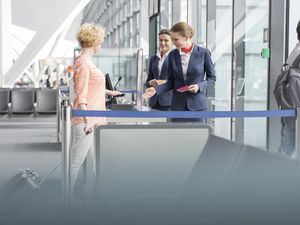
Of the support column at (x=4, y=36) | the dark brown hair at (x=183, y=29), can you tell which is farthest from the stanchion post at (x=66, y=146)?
the support column at (x=4, y=36)

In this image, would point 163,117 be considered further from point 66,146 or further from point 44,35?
point 44,35

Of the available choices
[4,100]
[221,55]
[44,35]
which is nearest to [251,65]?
[221,55]

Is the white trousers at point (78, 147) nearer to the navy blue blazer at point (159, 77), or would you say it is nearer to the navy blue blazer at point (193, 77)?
the navy blue blazer at point (193, 77)

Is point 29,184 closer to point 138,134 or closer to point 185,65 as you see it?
point 185,65

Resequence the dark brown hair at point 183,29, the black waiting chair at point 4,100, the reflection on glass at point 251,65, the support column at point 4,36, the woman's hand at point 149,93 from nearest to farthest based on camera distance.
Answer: the dark brown hair at point 183,29, the woman's hand at point 149,93, the reflection on glass at point 251,65, the black waiting chair at point 4,100, the support column at point 4,36

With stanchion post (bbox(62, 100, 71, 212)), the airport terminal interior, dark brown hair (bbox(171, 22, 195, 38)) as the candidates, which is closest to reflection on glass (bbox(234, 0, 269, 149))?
the airport terminal interior

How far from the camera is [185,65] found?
536cm

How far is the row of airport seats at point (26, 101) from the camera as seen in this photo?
47.9ft

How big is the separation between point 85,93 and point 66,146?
35.3 inches

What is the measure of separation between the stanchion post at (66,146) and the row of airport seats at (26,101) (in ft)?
35.0

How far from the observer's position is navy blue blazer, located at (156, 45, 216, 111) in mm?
5312

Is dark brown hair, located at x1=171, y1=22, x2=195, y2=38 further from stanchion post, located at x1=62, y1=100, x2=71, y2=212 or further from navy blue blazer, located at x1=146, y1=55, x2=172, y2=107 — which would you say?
stanchion post, located at x1=62, y1=100, x2=71, y2=212

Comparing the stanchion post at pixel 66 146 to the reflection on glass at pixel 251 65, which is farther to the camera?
the reflection on glass at pixel 251 65

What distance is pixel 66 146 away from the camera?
154 inches
